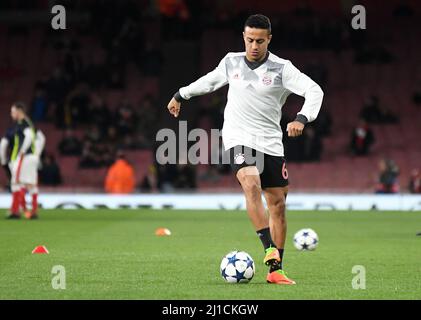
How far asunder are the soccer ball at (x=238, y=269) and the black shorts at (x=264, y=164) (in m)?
0.74

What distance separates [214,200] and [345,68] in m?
10.2

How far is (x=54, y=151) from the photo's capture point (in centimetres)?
3169

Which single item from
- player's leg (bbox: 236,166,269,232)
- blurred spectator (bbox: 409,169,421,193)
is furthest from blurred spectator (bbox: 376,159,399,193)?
player's leg (bbox: 236,166,269,232)

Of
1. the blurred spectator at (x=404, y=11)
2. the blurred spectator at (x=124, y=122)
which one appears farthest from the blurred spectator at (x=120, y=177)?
the blurred spectator at (x=404, y=11)

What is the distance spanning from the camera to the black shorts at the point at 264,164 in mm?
10227

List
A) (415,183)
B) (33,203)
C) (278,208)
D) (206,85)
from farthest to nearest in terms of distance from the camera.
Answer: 1. (415,183)
2. (33,203)
3. (206,85)
4. (278,208)

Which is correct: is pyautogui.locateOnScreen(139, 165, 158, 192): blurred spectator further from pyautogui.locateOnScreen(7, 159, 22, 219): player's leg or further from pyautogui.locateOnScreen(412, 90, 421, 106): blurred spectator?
pyautogui.locateOnScreen(412, 90, 421, 106): blurred spectator

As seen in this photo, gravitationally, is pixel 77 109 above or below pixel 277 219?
above

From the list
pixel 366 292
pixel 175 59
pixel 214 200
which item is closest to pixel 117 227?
pixel 214 200

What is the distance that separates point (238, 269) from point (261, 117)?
58.4 inches

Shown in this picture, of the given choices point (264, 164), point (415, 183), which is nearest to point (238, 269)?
point (264, 164)

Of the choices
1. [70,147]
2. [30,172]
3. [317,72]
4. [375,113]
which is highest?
[317,72]

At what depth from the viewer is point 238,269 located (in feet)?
33.1

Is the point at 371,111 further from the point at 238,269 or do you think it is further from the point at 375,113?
the point at 238,269
